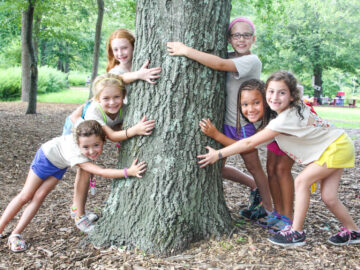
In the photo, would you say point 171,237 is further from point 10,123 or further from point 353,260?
point 10,123

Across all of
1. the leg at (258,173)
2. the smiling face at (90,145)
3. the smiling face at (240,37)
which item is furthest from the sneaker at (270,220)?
the smiling face at (90,145)

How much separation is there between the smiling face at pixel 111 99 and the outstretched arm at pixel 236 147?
2.95ft

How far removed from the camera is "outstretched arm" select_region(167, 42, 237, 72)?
8.83 ft

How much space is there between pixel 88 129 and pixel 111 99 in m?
0.35

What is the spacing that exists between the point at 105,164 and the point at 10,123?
446cm

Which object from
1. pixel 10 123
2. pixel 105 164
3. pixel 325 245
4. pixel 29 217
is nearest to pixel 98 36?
pixel 10 123

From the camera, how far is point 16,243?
116 inches

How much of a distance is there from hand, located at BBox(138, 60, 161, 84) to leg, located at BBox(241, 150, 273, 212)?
1.19m

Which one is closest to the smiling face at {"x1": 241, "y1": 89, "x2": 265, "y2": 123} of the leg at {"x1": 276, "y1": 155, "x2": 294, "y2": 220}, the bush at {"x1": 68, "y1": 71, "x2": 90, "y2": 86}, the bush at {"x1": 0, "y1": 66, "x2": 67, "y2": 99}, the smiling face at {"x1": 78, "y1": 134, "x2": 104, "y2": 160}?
the leg at {"x1": 276, "y1": 155, "x2": 294, "y2": 220}

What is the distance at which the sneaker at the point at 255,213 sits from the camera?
341 centimetres

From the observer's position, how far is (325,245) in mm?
2883

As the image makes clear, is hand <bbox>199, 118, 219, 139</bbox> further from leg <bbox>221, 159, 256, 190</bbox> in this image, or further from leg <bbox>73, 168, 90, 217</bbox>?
leg <bbox>73, 168, 90, 217</bbox>

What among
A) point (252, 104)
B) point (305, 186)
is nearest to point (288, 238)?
point (305, 186)

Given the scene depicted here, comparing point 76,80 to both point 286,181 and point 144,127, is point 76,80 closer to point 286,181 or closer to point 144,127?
point 144,127
